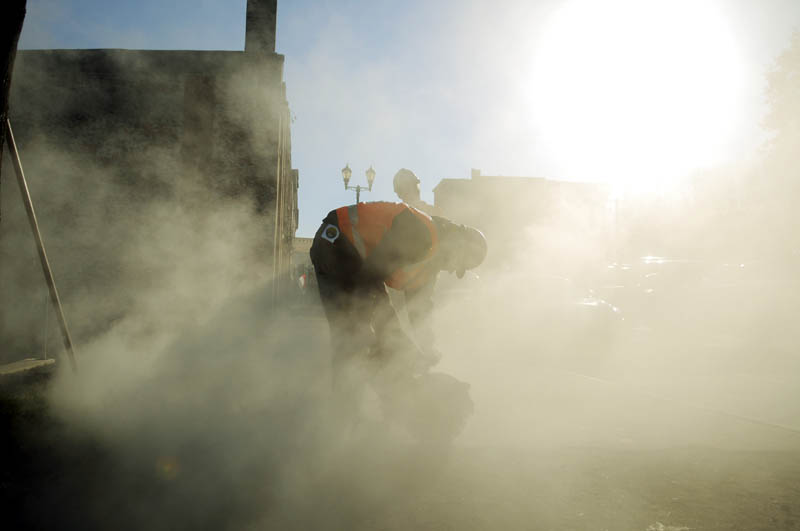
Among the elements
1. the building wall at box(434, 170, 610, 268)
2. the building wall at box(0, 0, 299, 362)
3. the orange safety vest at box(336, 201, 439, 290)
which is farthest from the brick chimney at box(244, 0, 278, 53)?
the building wall at box(434, 170, 610, 268)

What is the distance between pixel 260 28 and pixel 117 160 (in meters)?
3.62

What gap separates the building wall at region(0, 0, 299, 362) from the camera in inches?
297

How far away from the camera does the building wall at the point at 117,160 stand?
24.8ft

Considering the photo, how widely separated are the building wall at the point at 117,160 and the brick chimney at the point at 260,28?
3.11 feet

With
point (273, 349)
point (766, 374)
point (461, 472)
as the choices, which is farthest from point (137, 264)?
point (766, 374)

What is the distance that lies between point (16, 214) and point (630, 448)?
330 inches

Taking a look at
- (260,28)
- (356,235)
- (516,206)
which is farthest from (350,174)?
(516,206)

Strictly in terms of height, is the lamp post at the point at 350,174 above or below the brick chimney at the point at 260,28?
below

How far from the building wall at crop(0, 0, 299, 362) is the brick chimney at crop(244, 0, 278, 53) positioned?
0.95m

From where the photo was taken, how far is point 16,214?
287 inches

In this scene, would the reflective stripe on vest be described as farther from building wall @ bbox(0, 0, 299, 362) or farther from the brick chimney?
the brick chimney

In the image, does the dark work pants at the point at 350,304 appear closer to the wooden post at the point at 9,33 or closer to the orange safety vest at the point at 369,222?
the orange safety vest at the point at 369,222

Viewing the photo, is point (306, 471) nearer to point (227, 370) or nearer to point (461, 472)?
point (461, 472)

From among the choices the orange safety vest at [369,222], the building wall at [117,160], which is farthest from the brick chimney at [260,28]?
the orange safety vest at [369,222]
